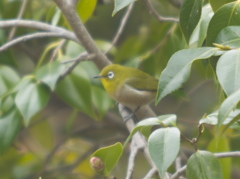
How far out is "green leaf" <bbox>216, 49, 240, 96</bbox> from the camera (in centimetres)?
123

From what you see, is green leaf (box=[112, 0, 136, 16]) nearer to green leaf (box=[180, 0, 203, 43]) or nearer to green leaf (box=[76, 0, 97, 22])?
green leaf (box=[180, 0, 203, 43])

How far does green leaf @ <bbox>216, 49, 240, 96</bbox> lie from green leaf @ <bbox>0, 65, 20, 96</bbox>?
1534mm

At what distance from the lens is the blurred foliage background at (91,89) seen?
8.51 feet

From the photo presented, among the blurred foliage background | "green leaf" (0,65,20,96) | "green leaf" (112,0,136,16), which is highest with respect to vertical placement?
"green leaf" (112,0,136,16)

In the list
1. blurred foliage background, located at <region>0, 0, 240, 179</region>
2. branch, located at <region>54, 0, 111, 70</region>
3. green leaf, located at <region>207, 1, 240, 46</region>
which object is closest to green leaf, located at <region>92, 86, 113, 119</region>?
blurred foliage background, located at <region>0, 0, 240, 179</region>

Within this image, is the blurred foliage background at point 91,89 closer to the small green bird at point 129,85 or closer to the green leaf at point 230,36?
the small green bird at point 129,85

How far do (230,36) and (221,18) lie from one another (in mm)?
98

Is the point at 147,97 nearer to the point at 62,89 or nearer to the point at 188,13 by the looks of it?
the point at 62,89

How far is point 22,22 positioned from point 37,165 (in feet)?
5.32

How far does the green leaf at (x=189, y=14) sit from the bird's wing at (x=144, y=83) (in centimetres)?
134

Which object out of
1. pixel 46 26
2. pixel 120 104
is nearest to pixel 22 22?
pixel 46 26

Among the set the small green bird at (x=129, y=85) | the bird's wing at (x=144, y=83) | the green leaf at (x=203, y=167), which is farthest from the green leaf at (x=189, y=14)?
the bird's wing at (x=144, y=83)

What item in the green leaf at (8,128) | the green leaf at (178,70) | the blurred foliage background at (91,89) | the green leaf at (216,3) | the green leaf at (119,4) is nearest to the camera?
the green leaf at (178,70)

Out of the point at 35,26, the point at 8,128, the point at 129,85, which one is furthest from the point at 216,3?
the point at 129,85
